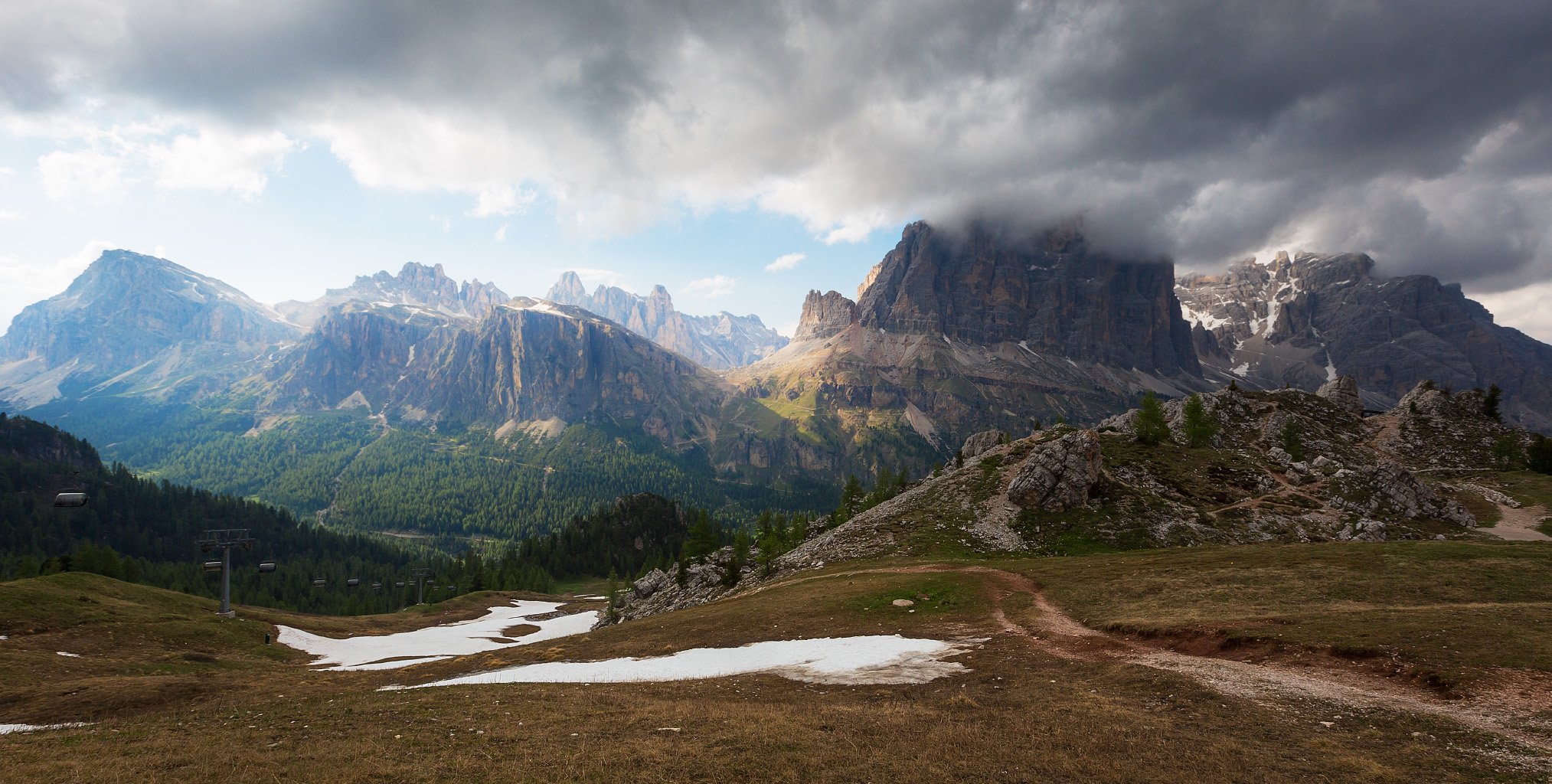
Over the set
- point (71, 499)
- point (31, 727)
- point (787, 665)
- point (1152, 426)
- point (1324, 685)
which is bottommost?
point (787, 665)

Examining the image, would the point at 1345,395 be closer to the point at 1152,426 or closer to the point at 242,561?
the point at 1152,426

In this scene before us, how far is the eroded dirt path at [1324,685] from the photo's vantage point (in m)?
17.8

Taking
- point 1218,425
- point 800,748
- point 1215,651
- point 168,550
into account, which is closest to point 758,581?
point 1215,651

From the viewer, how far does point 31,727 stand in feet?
72.4

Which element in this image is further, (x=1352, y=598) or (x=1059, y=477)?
(x=1059, y=477)

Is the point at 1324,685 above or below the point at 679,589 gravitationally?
above

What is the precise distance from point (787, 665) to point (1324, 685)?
73.6 feet

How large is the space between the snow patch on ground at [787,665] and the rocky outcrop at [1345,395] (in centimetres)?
13691

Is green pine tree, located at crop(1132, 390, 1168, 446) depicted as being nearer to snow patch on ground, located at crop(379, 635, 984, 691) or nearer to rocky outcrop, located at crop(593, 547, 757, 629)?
rocky outcrop, located at crop(593, 547, 757, 629)

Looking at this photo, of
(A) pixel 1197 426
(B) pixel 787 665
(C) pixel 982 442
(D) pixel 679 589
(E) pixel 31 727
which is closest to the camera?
(E) pixel 31 727

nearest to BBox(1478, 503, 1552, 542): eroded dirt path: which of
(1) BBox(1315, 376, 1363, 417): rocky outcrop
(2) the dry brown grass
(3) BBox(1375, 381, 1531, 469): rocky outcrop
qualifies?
(3) BBox(1375, 381, 1531, 469): rocky outcrop

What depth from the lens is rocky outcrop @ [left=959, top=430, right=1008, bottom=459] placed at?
415ft

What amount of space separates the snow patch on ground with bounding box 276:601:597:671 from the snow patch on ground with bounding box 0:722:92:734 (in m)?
23.8

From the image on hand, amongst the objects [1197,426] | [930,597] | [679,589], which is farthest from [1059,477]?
[679,589]
